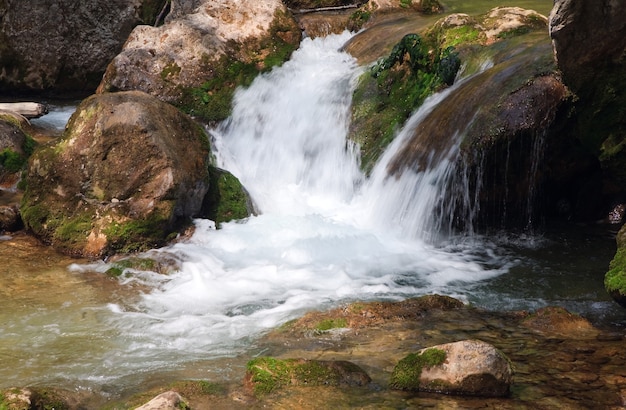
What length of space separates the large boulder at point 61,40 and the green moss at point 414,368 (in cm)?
1303

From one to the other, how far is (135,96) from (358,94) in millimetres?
3750

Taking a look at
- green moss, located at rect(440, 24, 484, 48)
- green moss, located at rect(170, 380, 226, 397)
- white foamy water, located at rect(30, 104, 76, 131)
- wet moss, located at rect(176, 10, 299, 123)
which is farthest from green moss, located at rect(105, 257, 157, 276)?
white foamy water, located at rect(30, 104, 76, 131)

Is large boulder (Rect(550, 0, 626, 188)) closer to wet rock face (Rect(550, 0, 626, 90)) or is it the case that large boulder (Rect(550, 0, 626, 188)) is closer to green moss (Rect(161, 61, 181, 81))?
wet rock face (Rect(550, 0, 626, 90))

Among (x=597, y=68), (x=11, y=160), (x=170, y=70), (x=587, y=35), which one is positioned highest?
Result: (x=587, y=35)

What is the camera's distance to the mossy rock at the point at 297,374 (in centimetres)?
456

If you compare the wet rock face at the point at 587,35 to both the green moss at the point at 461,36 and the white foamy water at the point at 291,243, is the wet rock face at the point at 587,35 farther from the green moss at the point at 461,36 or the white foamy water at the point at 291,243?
the green moss at the point at 461,36

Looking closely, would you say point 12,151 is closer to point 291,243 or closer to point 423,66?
point 291,243

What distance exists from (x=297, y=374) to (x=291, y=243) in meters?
4.01

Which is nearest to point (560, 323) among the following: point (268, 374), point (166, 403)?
point (268, 374)

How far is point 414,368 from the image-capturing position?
4.55m

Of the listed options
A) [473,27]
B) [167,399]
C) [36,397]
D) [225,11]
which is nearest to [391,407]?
[167,399]

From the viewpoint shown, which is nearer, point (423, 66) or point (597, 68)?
point (597, 68)

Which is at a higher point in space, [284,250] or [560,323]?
[560,323]

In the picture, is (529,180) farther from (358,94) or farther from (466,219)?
(358,94)
